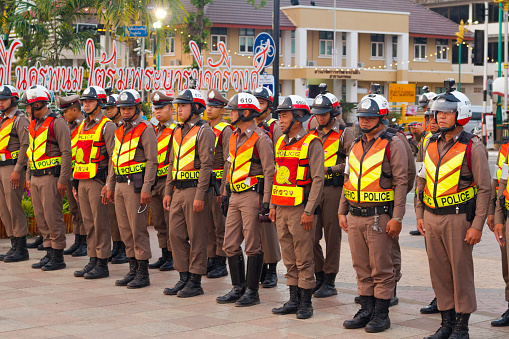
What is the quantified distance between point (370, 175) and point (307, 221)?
87 centimetres

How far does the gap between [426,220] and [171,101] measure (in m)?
4.31

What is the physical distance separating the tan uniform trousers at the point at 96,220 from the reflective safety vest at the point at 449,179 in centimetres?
471

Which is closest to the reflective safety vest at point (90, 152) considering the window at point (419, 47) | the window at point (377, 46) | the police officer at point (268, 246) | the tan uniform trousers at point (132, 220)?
the tan uniform trousers at point (132, 220)

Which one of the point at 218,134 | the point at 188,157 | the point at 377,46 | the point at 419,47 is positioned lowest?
the point at 188,157

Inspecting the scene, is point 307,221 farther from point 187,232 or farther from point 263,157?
point 187,232

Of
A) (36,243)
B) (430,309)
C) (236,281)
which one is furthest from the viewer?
(36,243)

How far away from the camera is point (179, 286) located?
965 cm

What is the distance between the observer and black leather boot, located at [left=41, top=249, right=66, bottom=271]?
11078 millimetres

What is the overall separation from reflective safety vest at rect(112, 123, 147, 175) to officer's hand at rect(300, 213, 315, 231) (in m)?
2.59

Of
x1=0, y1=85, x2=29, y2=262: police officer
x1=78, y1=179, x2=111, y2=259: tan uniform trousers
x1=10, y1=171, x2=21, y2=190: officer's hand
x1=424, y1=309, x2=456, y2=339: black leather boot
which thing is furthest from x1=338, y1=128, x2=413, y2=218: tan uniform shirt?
x1=0, y1=85, x2=29, y2=262: police officer

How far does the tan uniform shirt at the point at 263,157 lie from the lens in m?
8.85

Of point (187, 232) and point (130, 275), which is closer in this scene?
point (187, 232)

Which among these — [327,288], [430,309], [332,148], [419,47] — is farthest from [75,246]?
[419,47]

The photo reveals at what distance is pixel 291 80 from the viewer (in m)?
58.5
